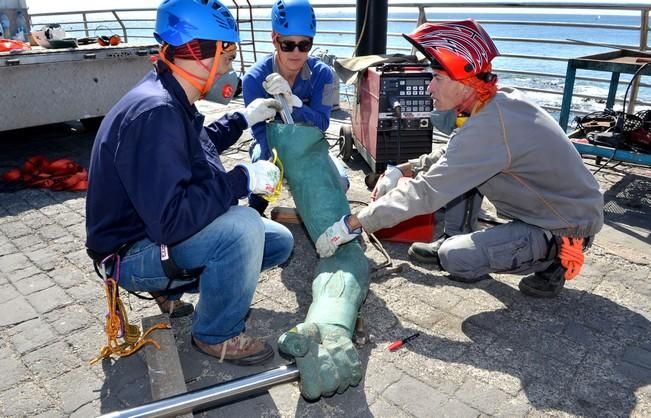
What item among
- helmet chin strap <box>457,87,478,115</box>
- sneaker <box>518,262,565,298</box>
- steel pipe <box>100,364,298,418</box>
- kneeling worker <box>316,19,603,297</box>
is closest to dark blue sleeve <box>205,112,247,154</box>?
kneeling worker <box>316,19,603,297</box>

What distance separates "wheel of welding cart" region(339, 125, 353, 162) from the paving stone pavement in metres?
1.89

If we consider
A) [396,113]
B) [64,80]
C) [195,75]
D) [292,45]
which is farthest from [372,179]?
[64,80]

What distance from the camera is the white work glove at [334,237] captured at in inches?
114

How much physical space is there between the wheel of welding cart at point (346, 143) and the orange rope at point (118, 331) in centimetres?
342

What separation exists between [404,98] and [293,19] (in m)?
1.46

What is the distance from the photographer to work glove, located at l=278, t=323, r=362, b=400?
2164 millimetres

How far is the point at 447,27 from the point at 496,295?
1615 mm

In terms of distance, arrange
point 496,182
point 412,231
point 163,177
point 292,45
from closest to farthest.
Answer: point 163,177, point 496,182, point 292,45, point 412,231

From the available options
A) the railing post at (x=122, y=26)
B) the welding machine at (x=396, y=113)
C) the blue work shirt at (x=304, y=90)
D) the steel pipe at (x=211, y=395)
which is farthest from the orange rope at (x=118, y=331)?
the railing post at (x=122, y=26)

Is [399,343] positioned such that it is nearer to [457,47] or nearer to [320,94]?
[457,47]

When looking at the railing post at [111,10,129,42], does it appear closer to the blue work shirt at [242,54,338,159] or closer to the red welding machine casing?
the blue work shirt at [242,54,338,159]

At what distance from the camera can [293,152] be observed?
325 centimetres

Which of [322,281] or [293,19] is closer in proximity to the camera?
[322,281]

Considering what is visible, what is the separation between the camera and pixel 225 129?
10.1 ft
